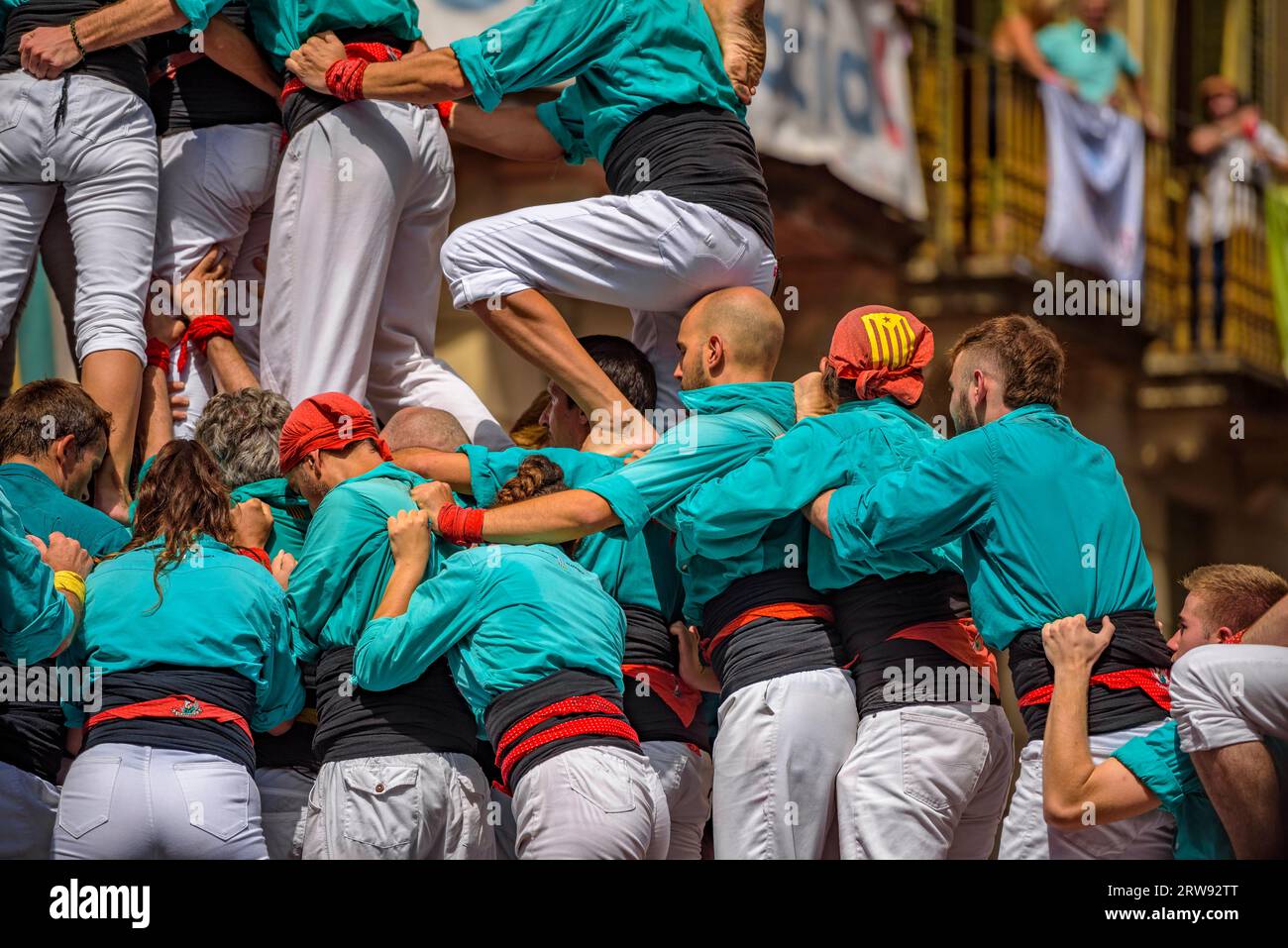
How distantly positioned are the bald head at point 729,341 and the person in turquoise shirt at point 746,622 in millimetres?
77

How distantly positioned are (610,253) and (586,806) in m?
1.88

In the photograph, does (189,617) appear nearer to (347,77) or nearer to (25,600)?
(25,600)

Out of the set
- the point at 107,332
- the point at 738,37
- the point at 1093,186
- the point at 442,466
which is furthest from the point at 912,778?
the point at 1093,186

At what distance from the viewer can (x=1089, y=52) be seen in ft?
49.8

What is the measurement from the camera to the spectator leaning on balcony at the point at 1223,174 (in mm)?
15906

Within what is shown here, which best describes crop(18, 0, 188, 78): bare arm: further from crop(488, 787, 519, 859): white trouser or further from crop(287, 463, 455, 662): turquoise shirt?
crop(488, 787, 519, 859): white trouser

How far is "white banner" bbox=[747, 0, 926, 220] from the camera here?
12078 millimetres

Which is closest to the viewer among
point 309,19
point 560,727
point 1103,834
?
point 1103,834

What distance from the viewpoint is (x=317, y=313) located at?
23.1 feet

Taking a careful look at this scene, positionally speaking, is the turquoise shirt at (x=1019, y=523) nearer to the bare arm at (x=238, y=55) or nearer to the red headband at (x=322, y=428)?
the red headband at (x=322, y=428)

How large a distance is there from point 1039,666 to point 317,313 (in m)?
2.74

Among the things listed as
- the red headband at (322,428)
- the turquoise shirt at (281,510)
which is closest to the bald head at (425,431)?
the turquoise shirt at (281,510)
